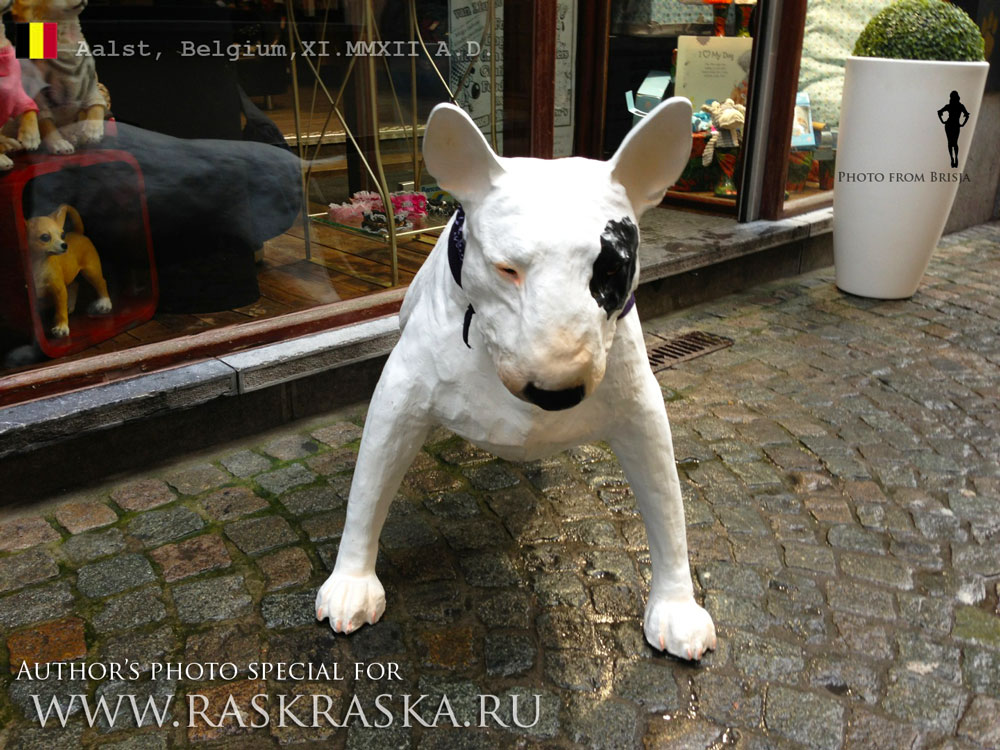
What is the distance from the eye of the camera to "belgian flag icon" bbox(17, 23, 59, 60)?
10.5 feet

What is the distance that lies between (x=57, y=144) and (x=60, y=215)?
0.28m

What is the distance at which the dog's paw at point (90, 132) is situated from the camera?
136 inches

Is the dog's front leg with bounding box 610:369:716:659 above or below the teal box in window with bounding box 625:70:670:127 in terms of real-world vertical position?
below

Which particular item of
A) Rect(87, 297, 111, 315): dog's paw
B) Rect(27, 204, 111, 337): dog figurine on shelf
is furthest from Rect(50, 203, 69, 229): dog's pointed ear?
Rect(87, 297, 111, 315): dog's paw

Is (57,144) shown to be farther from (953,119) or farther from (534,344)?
(953,119)

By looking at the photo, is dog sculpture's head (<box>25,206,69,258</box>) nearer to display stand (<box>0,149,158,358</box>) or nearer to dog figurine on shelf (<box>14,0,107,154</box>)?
display stand (<box>0,149,158,358</box>)

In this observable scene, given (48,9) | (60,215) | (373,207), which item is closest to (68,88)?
(48,9)

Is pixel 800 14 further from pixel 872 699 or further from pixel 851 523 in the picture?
pixel 872 699

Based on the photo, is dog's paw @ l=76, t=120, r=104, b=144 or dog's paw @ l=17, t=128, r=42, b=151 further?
dog's paw @ l=76, t=120, r=104, b=144

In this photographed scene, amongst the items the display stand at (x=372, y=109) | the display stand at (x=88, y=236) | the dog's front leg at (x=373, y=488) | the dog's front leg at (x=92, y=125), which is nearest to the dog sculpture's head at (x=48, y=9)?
the dog's front leg at (x=92, y=125)

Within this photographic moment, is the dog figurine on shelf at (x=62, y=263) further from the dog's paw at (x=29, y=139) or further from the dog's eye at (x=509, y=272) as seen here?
the dog's eye at (x=509, y=272)

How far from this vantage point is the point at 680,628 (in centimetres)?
242

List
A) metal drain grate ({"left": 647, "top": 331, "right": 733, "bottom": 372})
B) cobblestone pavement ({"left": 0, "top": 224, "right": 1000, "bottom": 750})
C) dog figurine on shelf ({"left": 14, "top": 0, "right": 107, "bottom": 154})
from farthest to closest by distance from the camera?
metal drain grate ({"left": 647, "top": 331, "right": 733, "bottom": 372}) < dog figurine on shelf ({"left": 14, "top": 0, "right": 107, "bottom": 154}) < cobblestone pavement ({"left": 0, "top": 224, "right": 1000, "bottom": 750})

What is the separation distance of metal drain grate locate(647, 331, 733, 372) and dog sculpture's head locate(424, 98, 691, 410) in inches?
106
